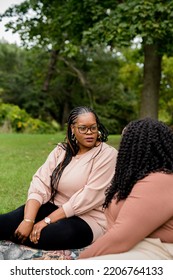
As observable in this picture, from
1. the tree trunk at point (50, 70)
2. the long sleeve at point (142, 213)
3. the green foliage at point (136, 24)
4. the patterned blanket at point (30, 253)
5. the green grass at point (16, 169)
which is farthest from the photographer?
the tree trunk at point (50, 70)

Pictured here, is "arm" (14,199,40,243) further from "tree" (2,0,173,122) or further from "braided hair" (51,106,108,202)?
"tree" (2,0,173,122)

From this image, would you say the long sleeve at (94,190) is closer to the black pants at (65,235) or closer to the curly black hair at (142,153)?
the black pants at (65,235)

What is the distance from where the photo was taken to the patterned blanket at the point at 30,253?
3.17 m

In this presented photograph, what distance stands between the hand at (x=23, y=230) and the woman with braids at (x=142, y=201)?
94 centimetres

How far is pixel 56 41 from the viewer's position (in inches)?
467

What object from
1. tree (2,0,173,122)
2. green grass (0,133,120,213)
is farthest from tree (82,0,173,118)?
green grass (0,133,120,213)

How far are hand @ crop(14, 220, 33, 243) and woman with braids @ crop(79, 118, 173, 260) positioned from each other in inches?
37.1

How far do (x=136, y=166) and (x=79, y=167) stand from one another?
1.03 metres

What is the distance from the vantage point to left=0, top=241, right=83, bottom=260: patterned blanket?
10.4 feet

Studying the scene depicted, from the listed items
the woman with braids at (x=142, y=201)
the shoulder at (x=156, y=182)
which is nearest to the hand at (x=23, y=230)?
the woman with braids at (x=142, y=201)

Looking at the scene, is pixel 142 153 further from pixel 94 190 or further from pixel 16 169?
pixel 16 169

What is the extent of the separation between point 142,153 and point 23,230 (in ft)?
4.05

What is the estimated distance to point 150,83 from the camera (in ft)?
37.1

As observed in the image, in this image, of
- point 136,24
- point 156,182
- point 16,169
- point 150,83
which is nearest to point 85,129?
point 156,182
